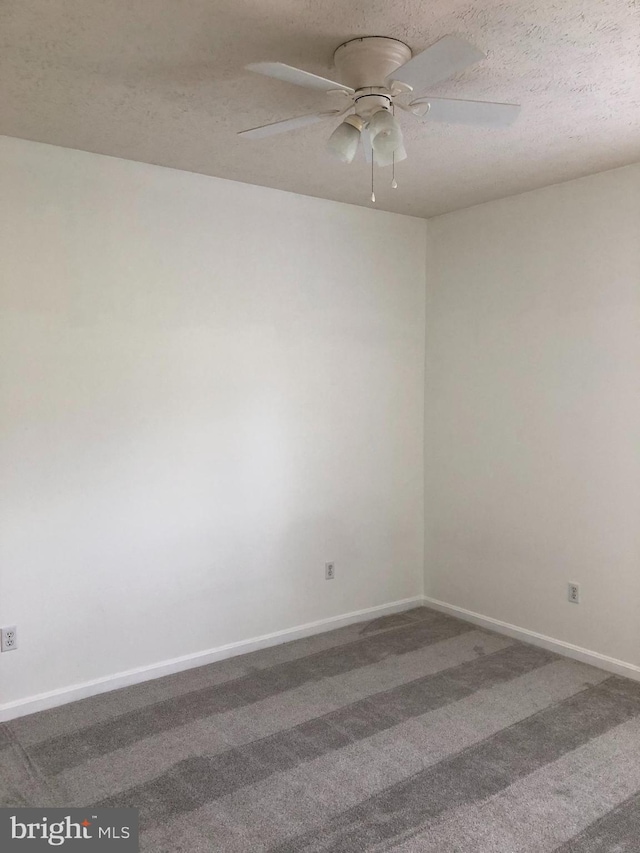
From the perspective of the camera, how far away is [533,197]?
12.8ft

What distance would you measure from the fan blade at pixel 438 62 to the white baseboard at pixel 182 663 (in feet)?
9.66

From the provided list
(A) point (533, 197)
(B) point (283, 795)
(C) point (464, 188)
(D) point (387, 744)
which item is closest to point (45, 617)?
(B) point (283, 795)

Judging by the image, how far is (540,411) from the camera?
3.90 m

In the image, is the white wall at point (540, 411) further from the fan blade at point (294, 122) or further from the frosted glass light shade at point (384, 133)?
the fan blade at point (294, 122)

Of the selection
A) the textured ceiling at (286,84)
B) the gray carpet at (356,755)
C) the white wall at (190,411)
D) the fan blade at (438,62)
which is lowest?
the gray carpet at (356,755)

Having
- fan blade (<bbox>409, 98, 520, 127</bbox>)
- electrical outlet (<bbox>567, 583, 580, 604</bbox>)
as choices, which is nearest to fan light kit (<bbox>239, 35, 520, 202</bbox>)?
fan blade (<bbox>409, 98, 520, 127</bbox>)

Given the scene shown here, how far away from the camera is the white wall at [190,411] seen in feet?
10.2

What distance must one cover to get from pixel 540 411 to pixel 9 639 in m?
3.01

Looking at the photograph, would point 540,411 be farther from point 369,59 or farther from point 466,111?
point 369,59

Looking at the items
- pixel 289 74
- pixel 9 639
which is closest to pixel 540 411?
pixel 289 74

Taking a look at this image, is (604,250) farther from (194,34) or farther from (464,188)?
(194,34)

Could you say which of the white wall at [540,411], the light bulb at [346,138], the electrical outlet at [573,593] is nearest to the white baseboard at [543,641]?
the white wall at [540,411]

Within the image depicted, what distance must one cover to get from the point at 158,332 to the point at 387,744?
7.32 feet

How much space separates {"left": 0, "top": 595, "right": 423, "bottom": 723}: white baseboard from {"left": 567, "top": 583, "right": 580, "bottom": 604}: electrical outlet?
117 centimetres
